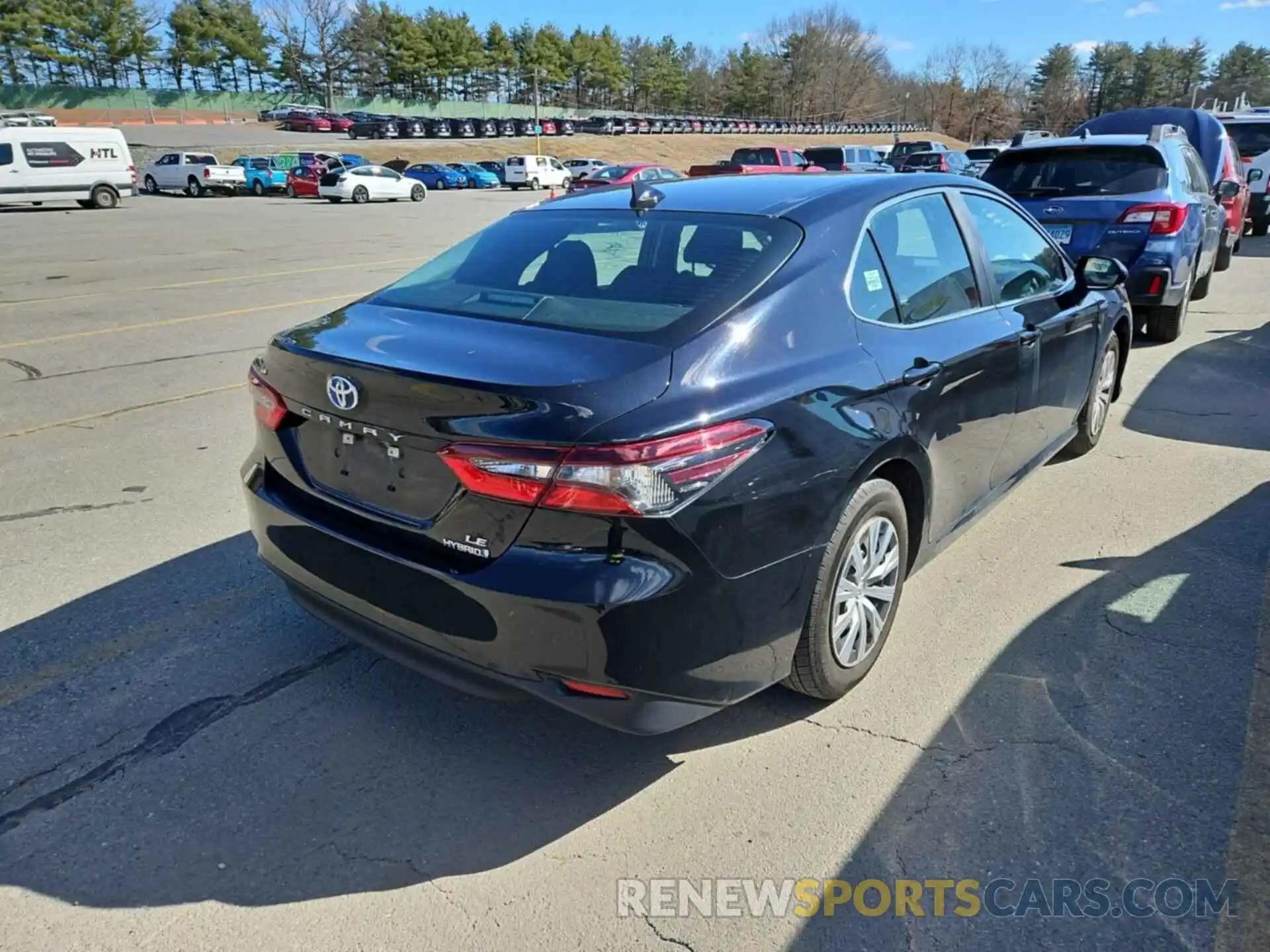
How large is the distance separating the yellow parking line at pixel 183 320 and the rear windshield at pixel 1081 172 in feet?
24.0

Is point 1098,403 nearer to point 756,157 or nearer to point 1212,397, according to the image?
point 1212,397

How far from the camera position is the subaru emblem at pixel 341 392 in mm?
2594

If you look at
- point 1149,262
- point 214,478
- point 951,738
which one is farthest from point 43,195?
point 951,738

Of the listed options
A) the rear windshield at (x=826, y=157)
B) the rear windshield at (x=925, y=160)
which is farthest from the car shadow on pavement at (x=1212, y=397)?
the rear windshield at (x=826, y=157)

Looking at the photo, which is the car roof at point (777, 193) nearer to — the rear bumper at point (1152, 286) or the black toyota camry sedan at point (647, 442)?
the black toyota camry sedan at point (647, 442)

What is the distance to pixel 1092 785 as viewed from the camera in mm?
2711

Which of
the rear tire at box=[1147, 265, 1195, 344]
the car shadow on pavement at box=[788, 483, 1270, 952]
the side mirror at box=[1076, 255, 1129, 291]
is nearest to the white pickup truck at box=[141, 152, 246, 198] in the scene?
the rear tire at box=[1147, 265, 1195, 344]

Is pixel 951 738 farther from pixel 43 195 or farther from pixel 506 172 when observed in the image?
pixel 506 172

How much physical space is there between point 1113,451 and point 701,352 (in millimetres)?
4291

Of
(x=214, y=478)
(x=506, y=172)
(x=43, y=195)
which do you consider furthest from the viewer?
(x=506, y=172)

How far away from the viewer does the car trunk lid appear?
232cm

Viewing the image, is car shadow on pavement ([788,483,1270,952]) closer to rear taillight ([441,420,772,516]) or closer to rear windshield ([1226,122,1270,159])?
rear taillight ([441,420,772,516])

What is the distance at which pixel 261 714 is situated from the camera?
3.03 meters

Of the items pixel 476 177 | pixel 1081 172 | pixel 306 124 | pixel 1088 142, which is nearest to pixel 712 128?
pixel 306 124
